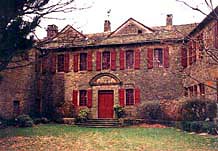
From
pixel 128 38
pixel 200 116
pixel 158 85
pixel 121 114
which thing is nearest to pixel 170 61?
pixel 158 85

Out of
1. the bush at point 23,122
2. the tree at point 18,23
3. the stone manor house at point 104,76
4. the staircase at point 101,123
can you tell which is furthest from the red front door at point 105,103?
the tree at point 18,23

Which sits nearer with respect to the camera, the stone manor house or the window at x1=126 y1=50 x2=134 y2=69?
the stone manor house

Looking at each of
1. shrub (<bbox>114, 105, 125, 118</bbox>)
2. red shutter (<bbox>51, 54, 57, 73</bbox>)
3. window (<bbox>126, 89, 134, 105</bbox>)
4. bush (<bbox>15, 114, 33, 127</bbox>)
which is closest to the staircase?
shrub (<bbox>114, 105, 125, 118</bbox>)

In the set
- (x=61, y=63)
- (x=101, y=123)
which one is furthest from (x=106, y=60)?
(x=101, y=123)

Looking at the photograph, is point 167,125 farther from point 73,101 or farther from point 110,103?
point 73,101

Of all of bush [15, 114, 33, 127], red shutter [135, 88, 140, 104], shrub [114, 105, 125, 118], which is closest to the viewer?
bush [15, 114, 33, 127]

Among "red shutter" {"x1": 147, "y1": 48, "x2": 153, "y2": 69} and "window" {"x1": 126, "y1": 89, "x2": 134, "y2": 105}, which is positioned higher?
"red shutter" {"x1": 147, "y1": 48, "x2": 153, "y2": 69}

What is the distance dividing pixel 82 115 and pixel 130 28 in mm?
9506

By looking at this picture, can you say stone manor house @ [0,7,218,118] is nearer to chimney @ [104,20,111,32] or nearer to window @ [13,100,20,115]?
window @ [13,100,20,115]

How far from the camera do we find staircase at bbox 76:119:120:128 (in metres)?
22.5

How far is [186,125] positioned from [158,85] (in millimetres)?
7317

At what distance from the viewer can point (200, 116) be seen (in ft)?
59.8

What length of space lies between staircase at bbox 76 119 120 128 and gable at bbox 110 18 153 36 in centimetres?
826

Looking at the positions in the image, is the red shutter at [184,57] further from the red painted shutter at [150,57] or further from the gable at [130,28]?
the gable at [130,28]
